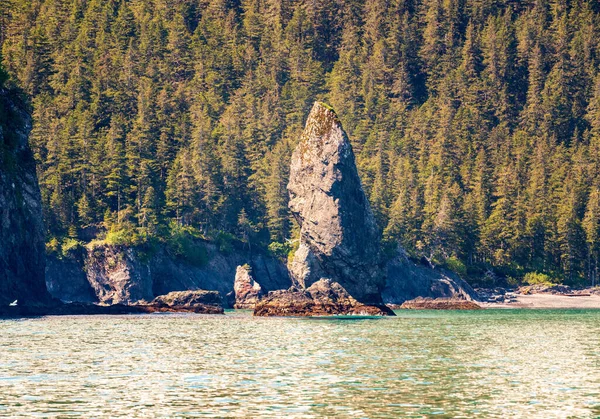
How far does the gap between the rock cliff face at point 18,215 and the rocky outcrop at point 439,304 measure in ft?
142

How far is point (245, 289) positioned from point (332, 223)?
17430mm

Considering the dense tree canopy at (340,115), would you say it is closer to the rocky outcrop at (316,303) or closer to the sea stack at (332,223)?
the sea stack at (332,223)

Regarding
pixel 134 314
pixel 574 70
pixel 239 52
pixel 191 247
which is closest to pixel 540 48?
pixel 574 70

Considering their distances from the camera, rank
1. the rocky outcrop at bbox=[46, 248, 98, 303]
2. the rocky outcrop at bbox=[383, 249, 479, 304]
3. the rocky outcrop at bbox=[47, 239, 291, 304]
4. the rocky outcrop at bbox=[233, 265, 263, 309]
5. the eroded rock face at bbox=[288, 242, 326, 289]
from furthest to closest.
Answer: the rocky outcrop at bbox=[383, 249, 479, 304]
the rocky outcrop at bbox=[233, 265, 263, 309]
the rocky outcrop at bbox=[47, 239, 291, 304]
the rocky outcrop at bbox=[46, 248, 98, 303]
the eroded rock face at bbox=[288, 242, 326, 289]

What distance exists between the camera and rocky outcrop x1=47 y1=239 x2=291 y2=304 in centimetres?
10438

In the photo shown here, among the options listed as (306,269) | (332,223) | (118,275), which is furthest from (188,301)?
(332,223)

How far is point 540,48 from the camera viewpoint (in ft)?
594

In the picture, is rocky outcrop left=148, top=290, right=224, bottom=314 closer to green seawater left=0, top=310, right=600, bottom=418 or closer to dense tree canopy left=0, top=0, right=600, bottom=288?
dense tree canopy left=0, top=0, right=600, bottom=288

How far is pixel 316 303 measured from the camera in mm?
85812

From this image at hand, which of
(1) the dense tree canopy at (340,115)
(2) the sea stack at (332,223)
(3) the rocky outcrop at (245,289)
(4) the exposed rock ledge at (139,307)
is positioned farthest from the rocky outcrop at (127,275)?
(2) the sea stack at (332,223)

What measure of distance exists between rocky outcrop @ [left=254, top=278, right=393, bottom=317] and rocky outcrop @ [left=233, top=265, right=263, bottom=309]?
15500 millimetres

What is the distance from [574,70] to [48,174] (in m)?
106

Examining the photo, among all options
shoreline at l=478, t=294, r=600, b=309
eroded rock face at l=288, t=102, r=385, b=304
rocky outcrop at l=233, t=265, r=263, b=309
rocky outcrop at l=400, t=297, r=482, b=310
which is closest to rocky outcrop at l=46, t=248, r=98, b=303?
rocky outcrop at l=233, t=265, r=263, b=309

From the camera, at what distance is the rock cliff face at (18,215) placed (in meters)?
81.9
